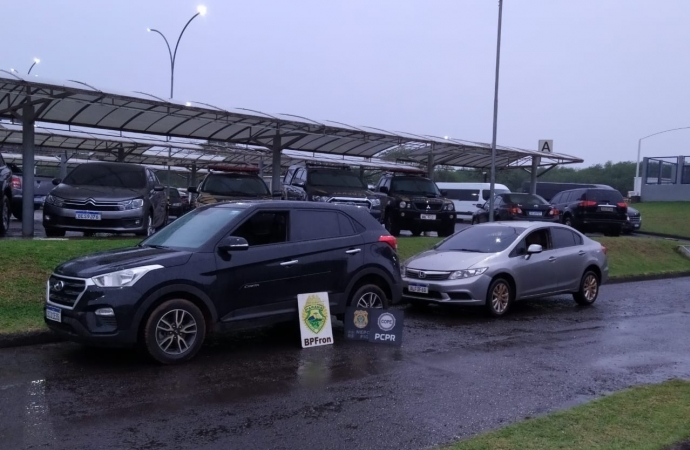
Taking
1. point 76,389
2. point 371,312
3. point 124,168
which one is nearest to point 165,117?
point 124,168

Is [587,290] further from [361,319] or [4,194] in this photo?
[4,194]

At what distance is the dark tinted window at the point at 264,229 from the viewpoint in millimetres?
8594

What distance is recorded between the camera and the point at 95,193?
45.7 ft

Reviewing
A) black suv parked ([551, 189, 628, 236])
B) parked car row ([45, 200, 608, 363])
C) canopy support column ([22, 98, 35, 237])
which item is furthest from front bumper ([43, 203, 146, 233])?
black suv parked ([551, 189, 628, 236])

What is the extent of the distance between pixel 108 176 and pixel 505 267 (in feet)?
27.6

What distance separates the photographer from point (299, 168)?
21.3 meters

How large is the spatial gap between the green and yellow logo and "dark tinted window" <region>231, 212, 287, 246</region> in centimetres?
82

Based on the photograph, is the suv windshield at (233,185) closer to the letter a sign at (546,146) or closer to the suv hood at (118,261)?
the suv hood at (118,261)

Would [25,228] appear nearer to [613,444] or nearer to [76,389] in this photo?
[76,389]

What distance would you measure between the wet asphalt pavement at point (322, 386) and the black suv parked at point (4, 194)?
7.50 m

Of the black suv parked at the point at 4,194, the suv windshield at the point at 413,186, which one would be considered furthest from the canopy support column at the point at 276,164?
the black suv parked at the point at 4,194

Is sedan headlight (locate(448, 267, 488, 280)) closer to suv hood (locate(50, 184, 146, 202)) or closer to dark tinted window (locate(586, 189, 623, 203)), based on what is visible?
suv hood (locate(50, 184, 146, 202))

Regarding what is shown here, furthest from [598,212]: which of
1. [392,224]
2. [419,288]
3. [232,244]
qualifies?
[232,244]

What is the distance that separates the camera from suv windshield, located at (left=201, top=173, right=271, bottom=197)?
17227 millimetres
